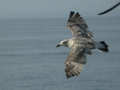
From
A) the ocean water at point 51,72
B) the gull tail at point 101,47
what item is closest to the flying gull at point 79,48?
the gull tail at point 101,47

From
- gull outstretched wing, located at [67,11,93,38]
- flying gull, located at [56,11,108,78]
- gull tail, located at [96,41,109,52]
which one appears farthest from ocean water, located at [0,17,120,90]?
gull tail, located at [96,41,109,52]

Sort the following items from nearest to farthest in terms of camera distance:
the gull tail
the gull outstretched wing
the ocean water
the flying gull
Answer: the flying gull → the gull tail → the gull outstretched wing → the ocean water

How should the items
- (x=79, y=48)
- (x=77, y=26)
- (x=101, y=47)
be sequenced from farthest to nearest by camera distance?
(x=77, y=26), (x=101, y=47), (x=79, y=48)

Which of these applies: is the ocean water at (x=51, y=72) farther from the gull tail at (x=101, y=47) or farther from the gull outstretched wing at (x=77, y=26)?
the gull tail at (x=101, y=47)

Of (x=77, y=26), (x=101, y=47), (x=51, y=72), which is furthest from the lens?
(x=51, y=72)

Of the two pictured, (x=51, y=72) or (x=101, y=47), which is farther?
(x=51, y=72)

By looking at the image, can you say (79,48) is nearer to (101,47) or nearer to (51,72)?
(101,47)

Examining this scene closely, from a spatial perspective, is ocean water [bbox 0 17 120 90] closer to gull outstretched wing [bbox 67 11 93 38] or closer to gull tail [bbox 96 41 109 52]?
gull outstretched wing [bbox 67 11 93 38]

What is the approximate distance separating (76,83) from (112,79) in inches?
109

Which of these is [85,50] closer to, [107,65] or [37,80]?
[37,80]

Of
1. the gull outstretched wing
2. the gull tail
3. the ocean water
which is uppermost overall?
the gull outstretched wing

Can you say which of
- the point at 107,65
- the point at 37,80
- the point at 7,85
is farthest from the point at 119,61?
the point at 7,85

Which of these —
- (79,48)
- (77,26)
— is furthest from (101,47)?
(77,26)

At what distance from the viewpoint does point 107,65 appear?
151ft
